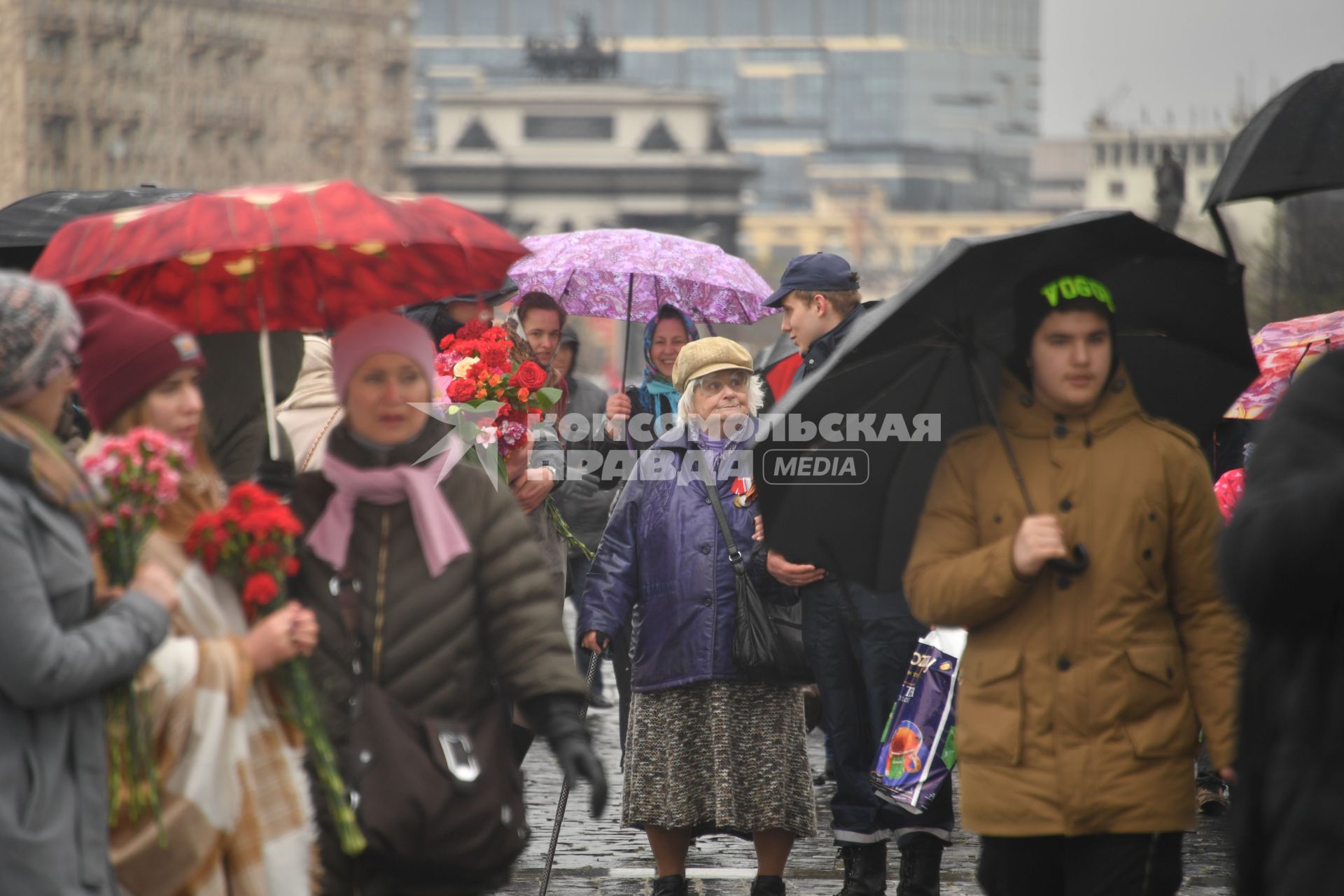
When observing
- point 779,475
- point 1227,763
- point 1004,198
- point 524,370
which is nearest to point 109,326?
point 779,475

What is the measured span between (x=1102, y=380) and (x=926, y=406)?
0.36 m

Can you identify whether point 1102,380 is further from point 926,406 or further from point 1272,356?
point 1272,356

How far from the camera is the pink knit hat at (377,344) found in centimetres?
399

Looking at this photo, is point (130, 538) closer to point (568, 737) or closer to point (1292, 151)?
point (568, 737)

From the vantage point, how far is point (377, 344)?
3.98 m

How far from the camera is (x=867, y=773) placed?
240 inches

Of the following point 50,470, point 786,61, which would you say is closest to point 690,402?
point 50,470

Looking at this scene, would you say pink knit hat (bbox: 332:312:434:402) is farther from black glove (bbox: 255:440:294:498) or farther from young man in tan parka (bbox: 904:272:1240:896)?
young man in tan parka (bbox: 904:272:1240:896)

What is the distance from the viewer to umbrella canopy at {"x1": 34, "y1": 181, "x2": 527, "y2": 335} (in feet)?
12.7

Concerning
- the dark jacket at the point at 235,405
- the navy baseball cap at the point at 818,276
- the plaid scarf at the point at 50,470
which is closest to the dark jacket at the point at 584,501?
the navy baseball cap at the point at 818,276

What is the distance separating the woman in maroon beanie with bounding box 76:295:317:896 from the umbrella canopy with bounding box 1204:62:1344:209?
2741mm

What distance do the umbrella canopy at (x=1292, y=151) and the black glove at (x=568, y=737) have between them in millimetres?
2389

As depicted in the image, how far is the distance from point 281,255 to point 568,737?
1269 mm

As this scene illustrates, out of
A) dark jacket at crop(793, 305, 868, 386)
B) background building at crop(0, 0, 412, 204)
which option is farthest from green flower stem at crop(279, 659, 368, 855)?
background building at crop(0, 0, 412, 204)
